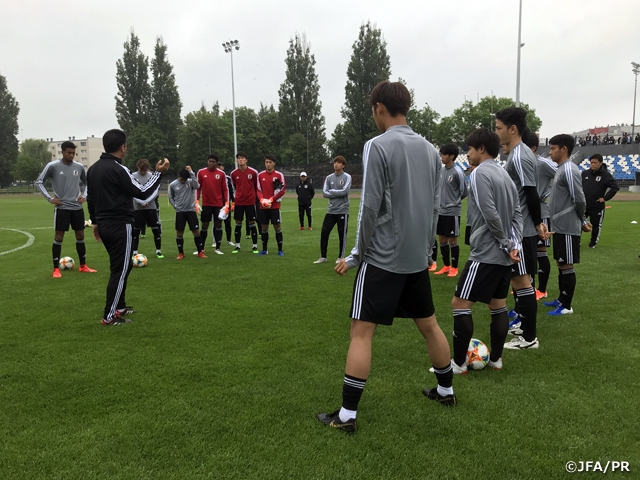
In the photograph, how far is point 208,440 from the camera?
2881mm

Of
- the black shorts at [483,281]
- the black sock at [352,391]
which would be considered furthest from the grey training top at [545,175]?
the black sock at [352,391]

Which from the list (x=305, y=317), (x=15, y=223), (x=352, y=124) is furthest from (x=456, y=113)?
(x=305, y=317)

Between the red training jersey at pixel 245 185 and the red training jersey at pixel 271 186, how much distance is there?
0.66 feet

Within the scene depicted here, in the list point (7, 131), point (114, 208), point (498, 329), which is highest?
point (7, 131)

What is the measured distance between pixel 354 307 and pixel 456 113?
240ft

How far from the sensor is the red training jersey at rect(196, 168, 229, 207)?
10.7 metres

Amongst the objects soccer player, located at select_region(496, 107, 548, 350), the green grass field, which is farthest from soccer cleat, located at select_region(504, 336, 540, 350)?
the green grass field

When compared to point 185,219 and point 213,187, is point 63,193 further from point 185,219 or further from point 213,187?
point 213,187

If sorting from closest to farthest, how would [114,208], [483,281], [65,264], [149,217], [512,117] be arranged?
1. [483,281]
2. [512,117]
3. [114,208]
4. [65,264]
5. [149,217]

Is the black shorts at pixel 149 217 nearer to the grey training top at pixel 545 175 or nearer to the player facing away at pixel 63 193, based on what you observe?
the player facing away at pixel 63 193

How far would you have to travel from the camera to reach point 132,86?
60.8m

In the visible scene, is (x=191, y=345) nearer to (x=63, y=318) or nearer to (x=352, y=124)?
(x=63, y=318)

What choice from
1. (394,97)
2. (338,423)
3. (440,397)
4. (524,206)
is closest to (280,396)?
(338,423)

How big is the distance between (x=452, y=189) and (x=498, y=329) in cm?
455
